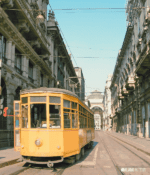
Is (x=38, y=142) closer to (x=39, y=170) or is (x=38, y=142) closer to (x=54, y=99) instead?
(x=39, y=170)

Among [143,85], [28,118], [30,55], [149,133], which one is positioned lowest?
[149,133]

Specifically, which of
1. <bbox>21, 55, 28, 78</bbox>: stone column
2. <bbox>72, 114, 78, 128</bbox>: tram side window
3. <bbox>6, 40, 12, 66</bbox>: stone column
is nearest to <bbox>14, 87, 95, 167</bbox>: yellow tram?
<bbox>72, 114, 78, 128</bbox>: tram side window

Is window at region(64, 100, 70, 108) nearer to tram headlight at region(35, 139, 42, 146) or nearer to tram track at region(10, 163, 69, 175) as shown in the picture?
tram headlight at region(35, 139, 42, 146)

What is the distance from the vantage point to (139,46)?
3014cm

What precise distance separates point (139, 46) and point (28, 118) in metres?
24.4

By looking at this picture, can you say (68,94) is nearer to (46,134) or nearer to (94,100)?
(46,134)

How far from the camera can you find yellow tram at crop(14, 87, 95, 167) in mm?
8000

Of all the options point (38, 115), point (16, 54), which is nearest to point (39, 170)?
point (38, 115)

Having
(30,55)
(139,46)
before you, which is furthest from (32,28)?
(139,46)

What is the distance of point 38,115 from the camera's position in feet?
27.6

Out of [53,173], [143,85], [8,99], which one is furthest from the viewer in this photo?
[143,85]

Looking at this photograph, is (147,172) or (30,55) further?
(30,55)

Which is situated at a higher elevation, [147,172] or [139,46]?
[139,46]

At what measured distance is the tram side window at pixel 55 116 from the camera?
27.3 feet
